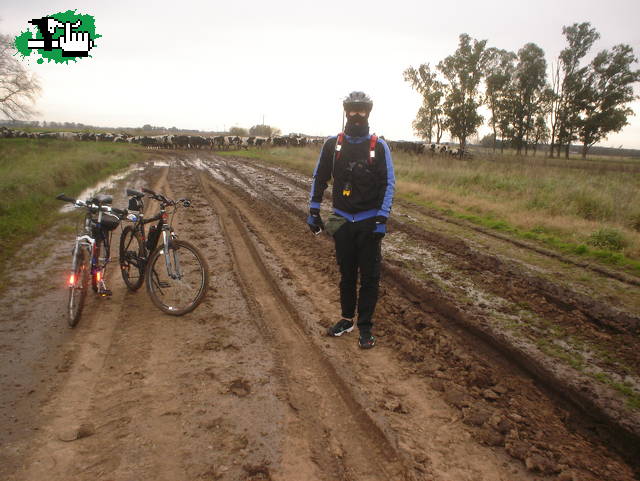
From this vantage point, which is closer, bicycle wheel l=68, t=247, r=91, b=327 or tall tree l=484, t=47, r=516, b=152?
bicycle wheel l=68, t=247, r=91, b=327

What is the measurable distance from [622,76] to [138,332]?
54371 millimetres

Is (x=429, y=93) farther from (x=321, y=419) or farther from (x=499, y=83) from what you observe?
(x=321, y=419)

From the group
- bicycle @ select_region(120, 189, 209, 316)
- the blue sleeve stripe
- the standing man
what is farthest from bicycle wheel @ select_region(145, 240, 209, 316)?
the blue sleeve stripe

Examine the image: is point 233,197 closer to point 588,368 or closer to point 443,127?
point 588,368

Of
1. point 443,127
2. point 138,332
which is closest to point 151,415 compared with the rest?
point 138,332

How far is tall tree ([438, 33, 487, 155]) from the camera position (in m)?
46.5

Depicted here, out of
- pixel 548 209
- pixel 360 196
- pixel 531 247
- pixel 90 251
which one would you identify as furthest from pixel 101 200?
pixel 548 209

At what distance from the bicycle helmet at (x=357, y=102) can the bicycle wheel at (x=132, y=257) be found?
2782mm

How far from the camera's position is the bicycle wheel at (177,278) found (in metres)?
4.32

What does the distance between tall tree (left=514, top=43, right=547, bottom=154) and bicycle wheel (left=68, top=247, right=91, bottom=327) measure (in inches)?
2177

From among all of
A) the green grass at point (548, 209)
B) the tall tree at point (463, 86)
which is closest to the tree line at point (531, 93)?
the tall tree at point (463, 86)

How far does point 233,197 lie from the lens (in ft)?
40.1

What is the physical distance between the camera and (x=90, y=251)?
14.8 feet

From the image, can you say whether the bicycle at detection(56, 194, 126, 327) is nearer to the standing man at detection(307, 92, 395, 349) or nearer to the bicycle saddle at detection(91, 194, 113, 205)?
the bicycle saddle at detection(91, 194, 113, 205)
